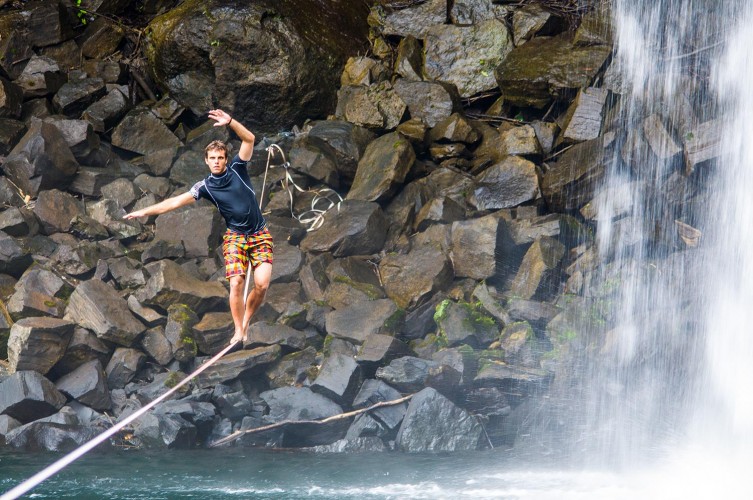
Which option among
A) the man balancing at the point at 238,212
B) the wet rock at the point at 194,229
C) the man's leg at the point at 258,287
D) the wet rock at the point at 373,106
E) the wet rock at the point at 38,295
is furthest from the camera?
the wet rock at the point at 373,106

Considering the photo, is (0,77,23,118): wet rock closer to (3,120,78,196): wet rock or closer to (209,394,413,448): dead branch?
(3,120,78,196): wet rock

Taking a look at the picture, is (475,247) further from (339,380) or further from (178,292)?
(178,292)

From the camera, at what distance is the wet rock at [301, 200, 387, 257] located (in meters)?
13.6

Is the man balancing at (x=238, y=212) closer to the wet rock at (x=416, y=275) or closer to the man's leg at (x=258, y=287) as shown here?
the man's leg at (x=258, y=287)

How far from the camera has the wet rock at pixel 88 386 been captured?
1176cm

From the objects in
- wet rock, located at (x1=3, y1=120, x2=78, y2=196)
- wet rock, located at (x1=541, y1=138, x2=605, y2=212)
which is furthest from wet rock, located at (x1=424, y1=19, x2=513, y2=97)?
A: wet rock, located at (x1=3, y1=120, x2=78, y2=196)

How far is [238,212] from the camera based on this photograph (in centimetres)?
786

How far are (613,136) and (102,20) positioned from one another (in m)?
10.9

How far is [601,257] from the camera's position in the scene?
12.6 metres

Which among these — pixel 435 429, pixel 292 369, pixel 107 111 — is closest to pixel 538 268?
pixel 435 429

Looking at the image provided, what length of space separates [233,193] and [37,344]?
559 cm

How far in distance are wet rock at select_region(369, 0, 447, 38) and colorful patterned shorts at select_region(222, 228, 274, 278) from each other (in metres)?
9.60

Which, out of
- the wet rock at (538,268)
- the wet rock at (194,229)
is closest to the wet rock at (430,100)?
the wet rock at (538,268)

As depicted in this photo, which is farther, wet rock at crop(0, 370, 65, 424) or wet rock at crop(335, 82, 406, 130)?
wet rock at crop(335, 82, 406, 130)
